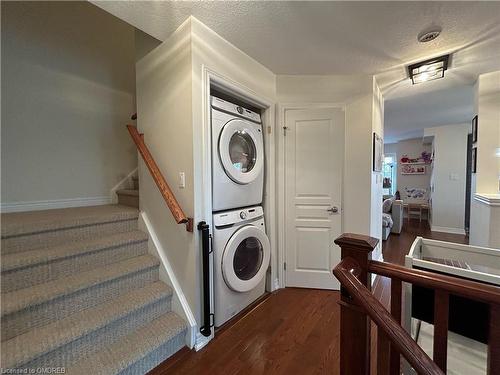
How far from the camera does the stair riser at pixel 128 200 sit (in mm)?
2596

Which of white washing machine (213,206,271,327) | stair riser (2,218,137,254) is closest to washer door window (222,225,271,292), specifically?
white washing machine (213,206,271,327)

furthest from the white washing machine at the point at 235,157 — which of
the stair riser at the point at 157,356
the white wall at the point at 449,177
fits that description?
the white wall at the point at 449,177

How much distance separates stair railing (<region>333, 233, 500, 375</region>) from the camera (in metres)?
0.71

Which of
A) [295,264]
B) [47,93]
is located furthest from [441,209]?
[47,93]

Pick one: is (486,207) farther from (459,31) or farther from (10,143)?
(10,143)

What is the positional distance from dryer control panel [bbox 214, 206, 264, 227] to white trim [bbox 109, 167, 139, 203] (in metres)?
1.81

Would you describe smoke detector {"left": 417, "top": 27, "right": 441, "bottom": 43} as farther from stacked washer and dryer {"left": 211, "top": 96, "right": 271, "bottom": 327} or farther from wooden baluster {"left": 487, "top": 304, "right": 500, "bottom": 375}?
wooden baluster {"left": 487, "top": 304, "right": 500, "bottom": 375}

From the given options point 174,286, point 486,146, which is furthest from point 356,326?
point 486,146

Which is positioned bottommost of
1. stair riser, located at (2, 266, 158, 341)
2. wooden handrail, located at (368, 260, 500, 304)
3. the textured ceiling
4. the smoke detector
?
stair riser, located at (2, 266, 158, 341)

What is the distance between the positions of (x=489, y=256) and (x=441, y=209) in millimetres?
4746

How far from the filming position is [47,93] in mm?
2516

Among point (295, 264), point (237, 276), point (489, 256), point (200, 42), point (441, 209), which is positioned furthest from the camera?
point (441, 209)

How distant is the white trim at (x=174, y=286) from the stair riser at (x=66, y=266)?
121 millimetres

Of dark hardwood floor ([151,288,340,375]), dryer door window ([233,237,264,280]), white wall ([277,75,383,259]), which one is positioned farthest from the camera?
white wall ([277,75,383,259])
